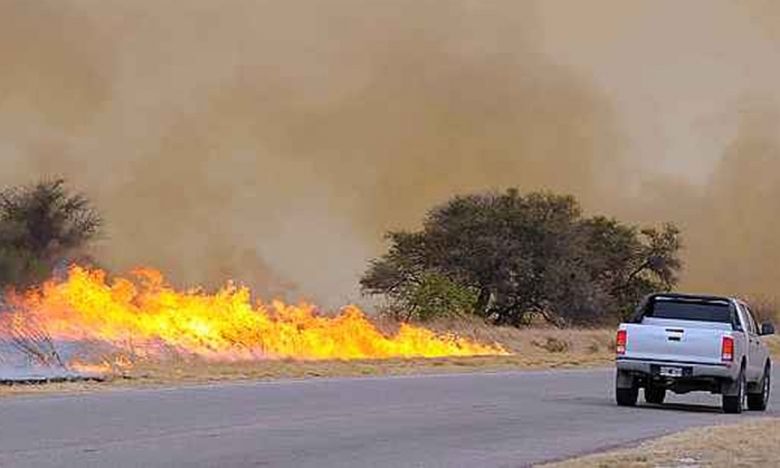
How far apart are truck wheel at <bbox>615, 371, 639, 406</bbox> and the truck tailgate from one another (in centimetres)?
55

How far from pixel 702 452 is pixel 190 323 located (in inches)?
889

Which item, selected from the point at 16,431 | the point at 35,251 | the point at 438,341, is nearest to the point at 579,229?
the point at 438,341

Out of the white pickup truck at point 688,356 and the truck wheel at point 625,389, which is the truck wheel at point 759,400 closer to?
the white pickup truck at point 688,356

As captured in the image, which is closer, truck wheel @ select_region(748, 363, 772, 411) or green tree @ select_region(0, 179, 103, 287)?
truck wheel @ select_region(748, 363, 772, 411)

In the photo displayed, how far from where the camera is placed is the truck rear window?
83.3 feet

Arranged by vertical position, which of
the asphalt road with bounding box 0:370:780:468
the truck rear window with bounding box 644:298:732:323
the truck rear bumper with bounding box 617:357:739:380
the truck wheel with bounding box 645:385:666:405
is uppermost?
the truck rear window with bounding box 644:298:732:323

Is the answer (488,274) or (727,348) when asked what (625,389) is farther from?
(488,274)

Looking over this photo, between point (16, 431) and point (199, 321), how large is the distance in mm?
20699

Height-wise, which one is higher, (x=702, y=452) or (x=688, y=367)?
(x=688, y=367)

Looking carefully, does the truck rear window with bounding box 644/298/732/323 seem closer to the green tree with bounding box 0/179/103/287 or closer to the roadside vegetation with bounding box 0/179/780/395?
the roadside vegetation with bounding box 0/179/780/395

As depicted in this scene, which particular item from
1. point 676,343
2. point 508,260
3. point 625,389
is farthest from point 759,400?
point 508,260

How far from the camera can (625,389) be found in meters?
24.7

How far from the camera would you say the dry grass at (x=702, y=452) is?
47.3 ft

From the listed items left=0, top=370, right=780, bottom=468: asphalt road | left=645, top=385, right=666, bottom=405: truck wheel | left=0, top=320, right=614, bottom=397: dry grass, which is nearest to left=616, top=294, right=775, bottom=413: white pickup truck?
left=0, top=370, right=780, bottom=468: asphalt road
